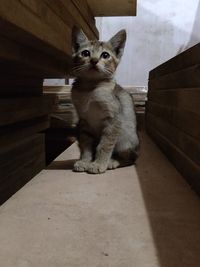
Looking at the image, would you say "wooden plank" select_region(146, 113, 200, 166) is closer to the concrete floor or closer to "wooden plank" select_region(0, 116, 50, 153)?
the concrete floor

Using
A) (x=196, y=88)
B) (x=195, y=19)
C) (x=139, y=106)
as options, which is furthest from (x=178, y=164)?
(x=195, y=19)

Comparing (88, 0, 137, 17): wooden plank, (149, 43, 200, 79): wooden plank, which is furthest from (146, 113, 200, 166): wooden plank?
(88, 0, 137, 17): wooden plank

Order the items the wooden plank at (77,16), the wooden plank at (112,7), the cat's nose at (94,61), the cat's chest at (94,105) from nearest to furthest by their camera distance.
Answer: the cat's nose at (94,61)
the cat's chest at (94,105)
the wooden plank at (77,16)
the wooden plank at (112,7)

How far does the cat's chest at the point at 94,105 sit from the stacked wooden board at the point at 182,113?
39cm

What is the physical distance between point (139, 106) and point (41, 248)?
346 cm

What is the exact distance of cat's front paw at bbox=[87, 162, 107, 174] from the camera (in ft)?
6.27

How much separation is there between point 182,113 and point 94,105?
465mm

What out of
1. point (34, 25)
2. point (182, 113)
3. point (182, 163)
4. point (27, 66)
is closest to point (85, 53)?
point (27, 66)

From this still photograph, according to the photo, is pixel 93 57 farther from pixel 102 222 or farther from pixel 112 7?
pixel 112 7

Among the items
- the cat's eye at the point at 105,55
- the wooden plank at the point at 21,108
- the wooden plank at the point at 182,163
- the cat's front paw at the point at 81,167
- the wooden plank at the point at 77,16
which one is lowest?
the cat's front paw at the point at 81,167

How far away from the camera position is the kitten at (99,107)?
1.90 metres

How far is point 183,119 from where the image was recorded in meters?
1.90

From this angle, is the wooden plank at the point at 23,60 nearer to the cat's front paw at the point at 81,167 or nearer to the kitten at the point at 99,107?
the kitten at the point at 99,107

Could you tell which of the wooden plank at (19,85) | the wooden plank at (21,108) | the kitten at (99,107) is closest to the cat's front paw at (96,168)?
the kitten at (99,107)
